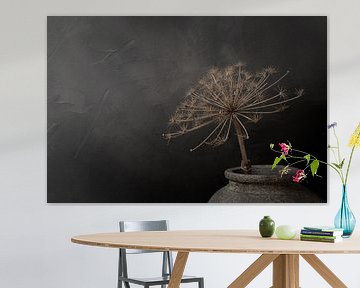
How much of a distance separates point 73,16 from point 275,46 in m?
1.59

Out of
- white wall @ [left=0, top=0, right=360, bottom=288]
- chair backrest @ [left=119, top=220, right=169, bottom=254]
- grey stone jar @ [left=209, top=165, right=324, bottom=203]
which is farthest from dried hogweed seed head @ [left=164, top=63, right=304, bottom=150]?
chair backrest @ [left=119, top=220, right=169, bottom=254]

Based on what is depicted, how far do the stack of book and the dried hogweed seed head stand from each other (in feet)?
6.82

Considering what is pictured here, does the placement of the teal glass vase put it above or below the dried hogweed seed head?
below

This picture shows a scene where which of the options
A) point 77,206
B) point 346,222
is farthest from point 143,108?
point 346,222

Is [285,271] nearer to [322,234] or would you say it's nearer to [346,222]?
[322,234]

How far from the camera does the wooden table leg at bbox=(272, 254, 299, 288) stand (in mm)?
3900

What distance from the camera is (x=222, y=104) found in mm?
5859

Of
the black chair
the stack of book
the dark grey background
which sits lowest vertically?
the black chair

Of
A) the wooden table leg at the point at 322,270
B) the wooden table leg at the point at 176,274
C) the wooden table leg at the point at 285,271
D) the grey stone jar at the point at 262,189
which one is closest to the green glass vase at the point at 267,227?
the wooden table leg at the point at 285,271

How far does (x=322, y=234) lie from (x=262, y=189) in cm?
209

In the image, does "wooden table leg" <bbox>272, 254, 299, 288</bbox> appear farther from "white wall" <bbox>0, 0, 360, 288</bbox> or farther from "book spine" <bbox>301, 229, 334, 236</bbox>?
"white wall" <bbox>0, 0, 360, 288</bbox>

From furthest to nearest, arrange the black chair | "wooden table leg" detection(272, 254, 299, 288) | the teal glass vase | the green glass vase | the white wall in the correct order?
the white wall, the black chair, the teal glass vase, the green glass vase, "wooden table leg" detection(272, 254, 299, 288)

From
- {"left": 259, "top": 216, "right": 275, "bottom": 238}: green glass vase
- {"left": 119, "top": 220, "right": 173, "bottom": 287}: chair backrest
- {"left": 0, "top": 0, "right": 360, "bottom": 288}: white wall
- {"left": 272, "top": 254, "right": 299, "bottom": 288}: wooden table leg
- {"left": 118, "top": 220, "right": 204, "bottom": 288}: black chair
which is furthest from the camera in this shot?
{"left": 0, "top": 0, "right": 360, "bottom": 288}: white wall

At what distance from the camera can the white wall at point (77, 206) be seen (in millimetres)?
5844
